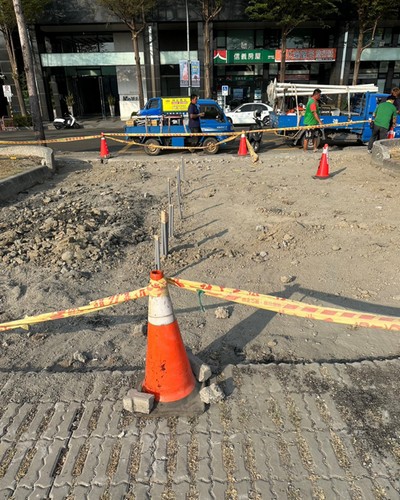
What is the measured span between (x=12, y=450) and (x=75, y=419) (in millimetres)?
414

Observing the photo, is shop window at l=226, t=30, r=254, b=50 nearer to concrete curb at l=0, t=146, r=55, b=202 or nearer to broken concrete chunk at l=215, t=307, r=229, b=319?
concrete curb at l=0, t=146, r=55, b=202

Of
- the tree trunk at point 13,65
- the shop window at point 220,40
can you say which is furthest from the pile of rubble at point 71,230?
the shop window at point 220,40

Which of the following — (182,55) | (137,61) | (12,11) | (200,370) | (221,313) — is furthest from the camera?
(182,55)

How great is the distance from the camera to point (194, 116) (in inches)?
502

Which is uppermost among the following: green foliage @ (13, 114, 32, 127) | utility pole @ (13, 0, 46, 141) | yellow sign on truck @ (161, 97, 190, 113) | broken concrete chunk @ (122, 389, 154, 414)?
utility pole @ (13, 0, 46, 141)

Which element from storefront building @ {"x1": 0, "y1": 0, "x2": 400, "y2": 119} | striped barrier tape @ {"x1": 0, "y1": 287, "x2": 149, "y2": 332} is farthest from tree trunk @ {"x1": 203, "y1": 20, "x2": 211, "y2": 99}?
striped barrier tape @ {"x1": 0, "y1": 287, "x2": 149, "y2": 332}

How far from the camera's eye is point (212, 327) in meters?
3.74

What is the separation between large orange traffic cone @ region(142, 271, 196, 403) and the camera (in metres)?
2.69

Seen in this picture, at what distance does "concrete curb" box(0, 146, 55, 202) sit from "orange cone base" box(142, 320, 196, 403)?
22.5ft

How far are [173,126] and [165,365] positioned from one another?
1214cm

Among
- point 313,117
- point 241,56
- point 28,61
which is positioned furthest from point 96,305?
point 241,56

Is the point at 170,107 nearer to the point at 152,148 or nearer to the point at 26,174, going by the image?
the point at 152,148

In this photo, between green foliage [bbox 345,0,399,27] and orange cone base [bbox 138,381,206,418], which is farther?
green foliage [bbox 345,0,399,27]

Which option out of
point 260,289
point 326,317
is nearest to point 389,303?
point 260,289
